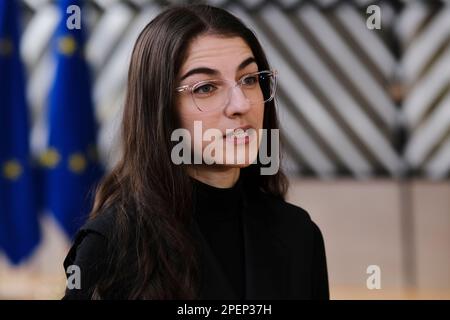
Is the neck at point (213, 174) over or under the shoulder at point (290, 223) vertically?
over

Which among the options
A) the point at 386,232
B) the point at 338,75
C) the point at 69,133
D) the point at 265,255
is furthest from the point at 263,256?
the point at 338,75

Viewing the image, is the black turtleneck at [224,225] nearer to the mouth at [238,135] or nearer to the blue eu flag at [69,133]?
the mouth at [238,135]

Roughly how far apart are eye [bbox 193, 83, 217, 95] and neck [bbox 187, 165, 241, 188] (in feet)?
0.27

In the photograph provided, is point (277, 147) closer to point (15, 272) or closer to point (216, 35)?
point (216, 35)

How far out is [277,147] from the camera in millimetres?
805

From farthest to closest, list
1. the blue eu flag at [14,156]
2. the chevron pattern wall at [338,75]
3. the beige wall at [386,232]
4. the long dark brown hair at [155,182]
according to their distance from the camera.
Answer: the chevron pattern wall at [338,75] → the beige wall at [386,232] → the blue eu flag at [14,156] → the long dark brown hair at [155,182]

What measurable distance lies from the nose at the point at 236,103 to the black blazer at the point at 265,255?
0.12 m

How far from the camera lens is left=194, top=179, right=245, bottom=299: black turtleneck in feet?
2.29

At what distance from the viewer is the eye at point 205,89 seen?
2.19ft

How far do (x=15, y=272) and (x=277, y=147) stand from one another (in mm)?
2123

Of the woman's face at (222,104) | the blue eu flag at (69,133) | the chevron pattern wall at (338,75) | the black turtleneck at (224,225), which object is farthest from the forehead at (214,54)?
the chevron pattern wall at (338,75)

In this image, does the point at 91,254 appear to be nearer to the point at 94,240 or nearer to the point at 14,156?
the point at 94,240

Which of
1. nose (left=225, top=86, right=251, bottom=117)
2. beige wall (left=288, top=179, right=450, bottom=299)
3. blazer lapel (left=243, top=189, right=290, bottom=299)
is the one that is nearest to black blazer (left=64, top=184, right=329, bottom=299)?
blazer lapel (left=243, top=189, right=290, bottom=299)

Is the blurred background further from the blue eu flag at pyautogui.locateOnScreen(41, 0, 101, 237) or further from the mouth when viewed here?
the mouth
